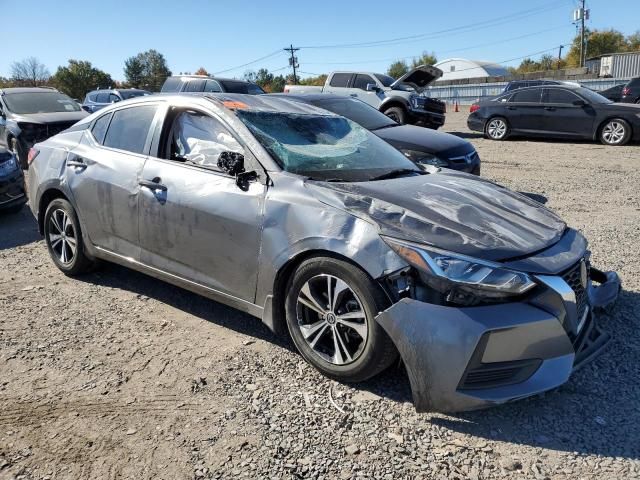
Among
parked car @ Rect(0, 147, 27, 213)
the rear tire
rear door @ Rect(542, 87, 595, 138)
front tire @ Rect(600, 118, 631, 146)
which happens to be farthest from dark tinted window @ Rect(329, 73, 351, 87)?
parked car @ Rect(0, 147, 27, 213)

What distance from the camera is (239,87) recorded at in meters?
13.8

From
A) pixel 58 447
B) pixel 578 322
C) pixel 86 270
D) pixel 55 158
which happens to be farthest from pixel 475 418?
pixel 55 158

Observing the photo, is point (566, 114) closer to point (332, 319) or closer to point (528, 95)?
point (528, 95)

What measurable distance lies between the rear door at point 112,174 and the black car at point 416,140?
134 inches

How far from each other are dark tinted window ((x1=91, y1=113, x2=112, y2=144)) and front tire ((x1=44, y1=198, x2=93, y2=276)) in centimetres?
64

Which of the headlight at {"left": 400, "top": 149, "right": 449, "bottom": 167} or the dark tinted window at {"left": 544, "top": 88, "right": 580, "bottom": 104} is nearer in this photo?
the headlight at {"left": 400, "top": 149, "right": 449, "bottom": 167}

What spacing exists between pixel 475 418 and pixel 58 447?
2.11 metres

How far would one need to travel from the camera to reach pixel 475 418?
276cm

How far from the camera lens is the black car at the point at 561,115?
1305cm

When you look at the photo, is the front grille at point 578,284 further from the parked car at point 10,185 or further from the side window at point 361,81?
the side window at point 361,81

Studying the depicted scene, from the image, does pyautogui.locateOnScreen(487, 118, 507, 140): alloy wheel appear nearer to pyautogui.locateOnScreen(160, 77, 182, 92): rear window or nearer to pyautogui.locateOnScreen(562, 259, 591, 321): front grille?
pyautogui.locateOnScreen(160, 77, 182, 92): rear window

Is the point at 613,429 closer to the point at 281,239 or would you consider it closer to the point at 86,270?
the point at 281,239

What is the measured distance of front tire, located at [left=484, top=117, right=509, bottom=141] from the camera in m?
14.8

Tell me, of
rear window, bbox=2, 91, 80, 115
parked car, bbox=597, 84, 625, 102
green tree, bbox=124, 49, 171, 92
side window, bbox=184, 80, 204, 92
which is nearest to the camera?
rear window, bbox=2, 91, 80, 115
